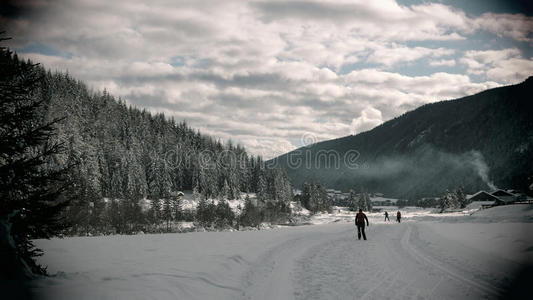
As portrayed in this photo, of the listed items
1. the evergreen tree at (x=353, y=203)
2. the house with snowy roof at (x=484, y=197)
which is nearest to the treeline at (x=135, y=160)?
the evergreen tree at (x=353, y=203)

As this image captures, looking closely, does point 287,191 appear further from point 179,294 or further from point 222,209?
point 179,294

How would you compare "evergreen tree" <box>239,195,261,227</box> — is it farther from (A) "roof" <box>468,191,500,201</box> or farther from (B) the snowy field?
(A) "roof" <box>468,191,500,201</box>

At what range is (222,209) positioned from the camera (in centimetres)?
7212

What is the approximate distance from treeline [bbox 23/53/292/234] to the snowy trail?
4429cm

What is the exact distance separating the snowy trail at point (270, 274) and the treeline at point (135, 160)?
4429 cm

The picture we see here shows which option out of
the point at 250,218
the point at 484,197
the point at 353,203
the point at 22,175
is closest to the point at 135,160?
the point at 250,218

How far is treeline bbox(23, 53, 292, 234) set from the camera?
199ft

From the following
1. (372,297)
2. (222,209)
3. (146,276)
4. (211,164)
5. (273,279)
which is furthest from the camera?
(211,164)

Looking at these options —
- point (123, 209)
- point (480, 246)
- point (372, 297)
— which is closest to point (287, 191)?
point (123, 209)

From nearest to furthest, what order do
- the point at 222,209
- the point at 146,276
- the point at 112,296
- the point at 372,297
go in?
the point at 112,296 < the point at 372,297 < the point at 146,276 < the point at 222,209

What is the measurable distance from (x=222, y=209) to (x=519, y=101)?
712 feet

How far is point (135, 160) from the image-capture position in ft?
276

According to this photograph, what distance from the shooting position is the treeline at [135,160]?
60.8 m

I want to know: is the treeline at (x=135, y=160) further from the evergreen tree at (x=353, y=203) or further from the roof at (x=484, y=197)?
the roof at (x=484, y=197)
